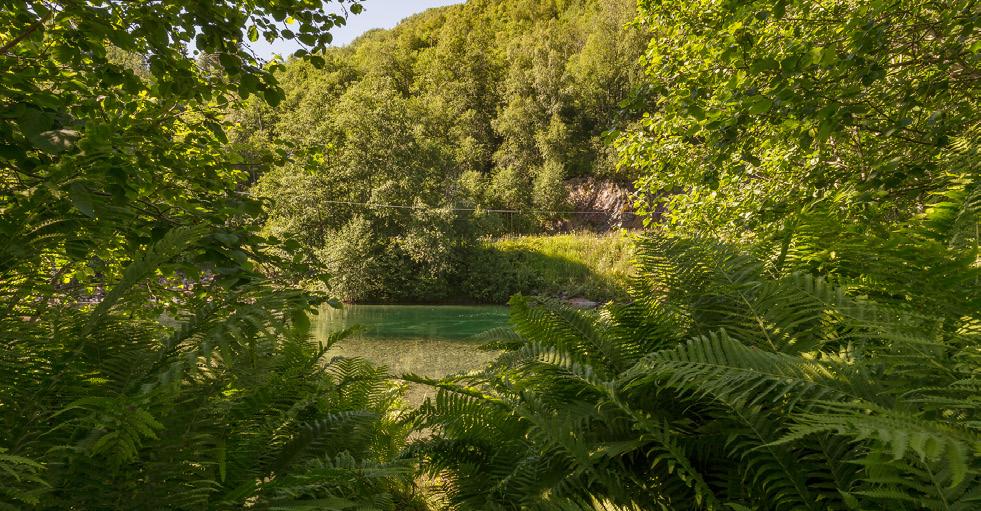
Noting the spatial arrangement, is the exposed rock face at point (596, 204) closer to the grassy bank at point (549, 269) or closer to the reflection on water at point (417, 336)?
the grassy bank at point (549, 269)

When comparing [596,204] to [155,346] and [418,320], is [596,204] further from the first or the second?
[155,346]

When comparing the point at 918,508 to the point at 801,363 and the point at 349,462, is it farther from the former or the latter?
the point at 349,462

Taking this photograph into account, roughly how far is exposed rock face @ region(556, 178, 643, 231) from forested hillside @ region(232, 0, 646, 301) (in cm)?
26

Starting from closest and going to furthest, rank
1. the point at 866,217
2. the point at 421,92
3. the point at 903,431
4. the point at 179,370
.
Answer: the point at 903,431, the point at 179,370, the point at 866,217, the point at 421,92

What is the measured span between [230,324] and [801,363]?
1.07 metres

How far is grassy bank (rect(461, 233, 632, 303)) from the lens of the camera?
28672mm

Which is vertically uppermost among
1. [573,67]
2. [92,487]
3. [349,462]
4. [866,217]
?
[573,67]

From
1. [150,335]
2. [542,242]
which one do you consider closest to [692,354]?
[150,335]

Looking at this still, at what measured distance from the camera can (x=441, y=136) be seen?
4894cm

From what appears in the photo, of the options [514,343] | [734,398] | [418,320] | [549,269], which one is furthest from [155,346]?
[549,269]

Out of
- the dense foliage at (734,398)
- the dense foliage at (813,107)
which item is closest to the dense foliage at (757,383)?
the dense foliage at (734,398)

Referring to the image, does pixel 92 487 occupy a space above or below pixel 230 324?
below

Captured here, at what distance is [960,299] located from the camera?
1272mm

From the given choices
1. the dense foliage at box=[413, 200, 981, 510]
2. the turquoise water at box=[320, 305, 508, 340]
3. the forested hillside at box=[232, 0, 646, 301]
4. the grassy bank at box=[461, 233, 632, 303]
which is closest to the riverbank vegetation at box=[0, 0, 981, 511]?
the dense foliage at box=[413, 200, 981, 510]
